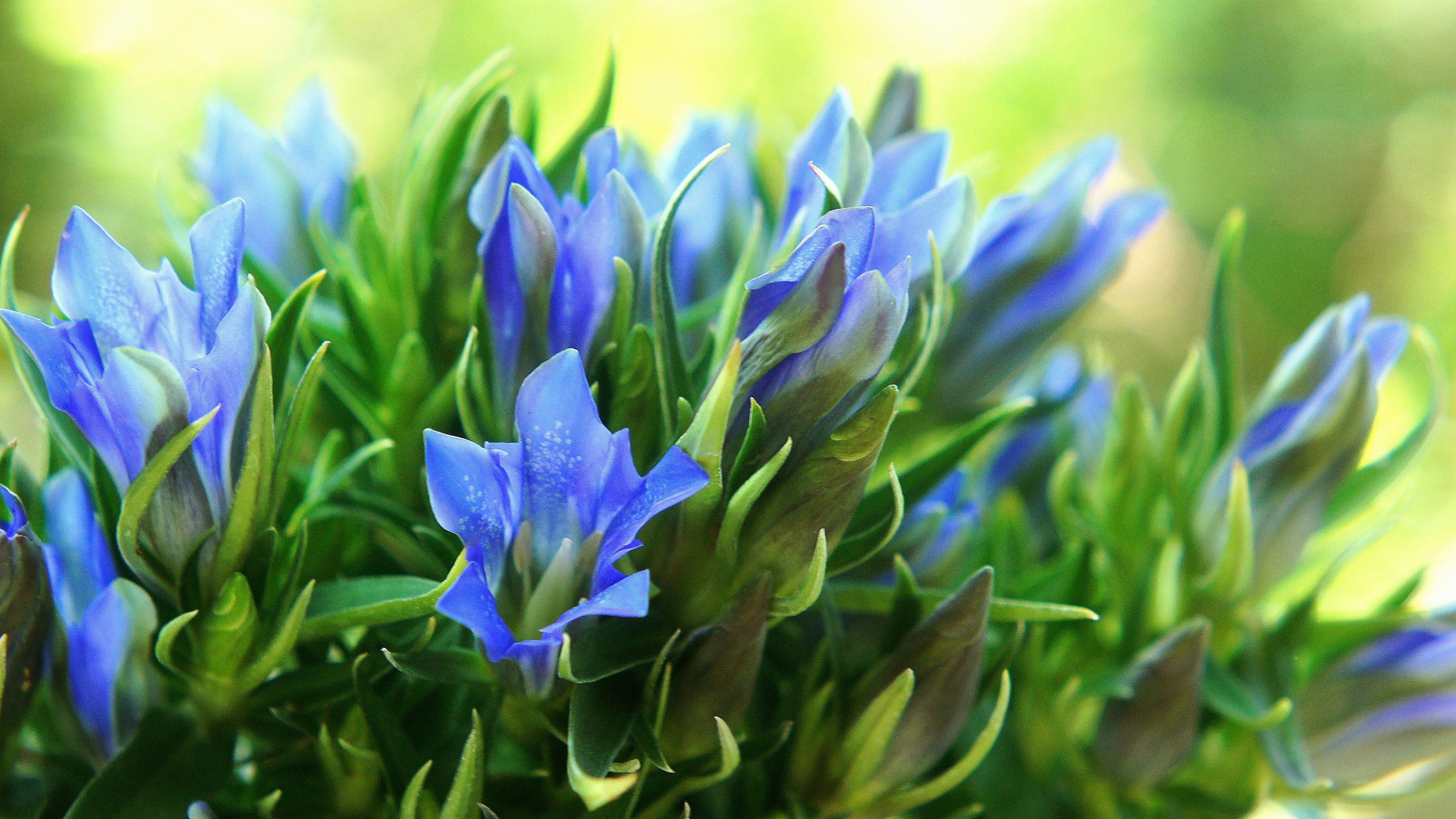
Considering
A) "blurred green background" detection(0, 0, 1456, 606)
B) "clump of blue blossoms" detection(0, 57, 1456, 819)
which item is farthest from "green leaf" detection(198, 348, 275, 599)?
"blurred green background" detection(0, 0, 1456, 606)

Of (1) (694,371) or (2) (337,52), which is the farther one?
(2) (337,52)

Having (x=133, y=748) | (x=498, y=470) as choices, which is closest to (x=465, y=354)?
(x=498, y=470)

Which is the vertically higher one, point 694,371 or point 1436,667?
point 694,371

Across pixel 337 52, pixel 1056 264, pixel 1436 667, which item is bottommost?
pixel 337 52

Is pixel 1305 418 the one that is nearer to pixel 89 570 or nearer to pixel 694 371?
pixel 694 371

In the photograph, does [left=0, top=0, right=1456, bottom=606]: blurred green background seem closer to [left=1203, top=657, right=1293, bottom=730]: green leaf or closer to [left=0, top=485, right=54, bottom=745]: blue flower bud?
[left=0, top=485, right=54, bottom=745]: blue flower bud

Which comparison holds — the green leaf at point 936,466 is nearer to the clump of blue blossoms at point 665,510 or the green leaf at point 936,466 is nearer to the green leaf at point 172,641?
the clump of blue blossoms at point 665,510

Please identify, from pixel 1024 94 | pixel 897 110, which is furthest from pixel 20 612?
pixel 1024 94

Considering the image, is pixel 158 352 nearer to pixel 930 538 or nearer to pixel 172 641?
pixel 172 641
